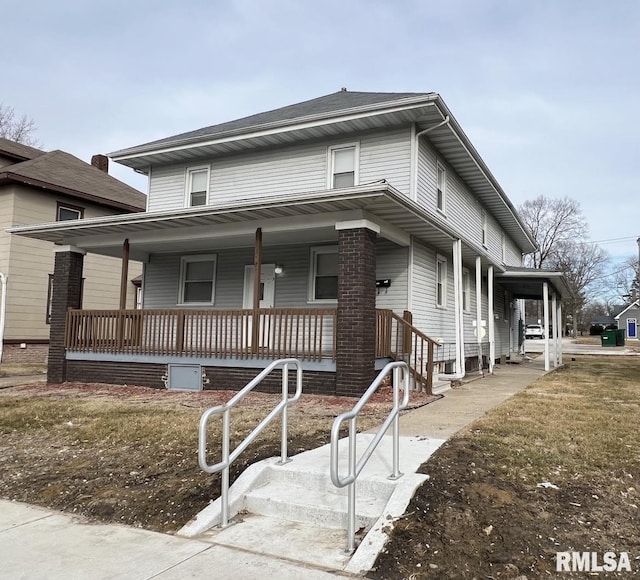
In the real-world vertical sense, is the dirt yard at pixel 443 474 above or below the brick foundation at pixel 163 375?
below

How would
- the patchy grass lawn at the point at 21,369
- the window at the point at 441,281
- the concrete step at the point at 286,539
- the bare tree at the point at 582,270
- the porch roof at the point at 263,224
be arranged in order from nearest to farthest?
1. the concrete step at the point at 286,539
2. the porch roof at the point at 263,224
3. the window at the point at 441,281
4. the patchy grass lawn at the point at 21,369
5. the bare tree at the point at 582,270

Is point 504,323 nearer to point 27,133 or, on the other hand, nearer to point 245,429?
point 245,429

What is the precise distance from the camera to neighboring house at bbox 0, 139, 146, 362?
17.3 metres

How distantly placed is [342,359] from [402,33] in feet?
28.2

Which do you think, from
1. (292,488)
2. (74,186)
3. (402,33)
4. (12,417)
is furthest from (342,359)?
(74,186)

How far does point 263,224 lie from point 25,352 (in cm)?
1193

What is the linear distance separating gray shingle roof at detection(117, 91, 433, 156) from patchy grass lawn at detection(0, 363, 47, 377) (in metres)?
6.49

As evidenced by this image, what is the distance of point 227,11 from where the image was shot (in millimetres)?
12312

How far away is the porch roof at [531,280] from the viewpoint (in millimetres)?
15336

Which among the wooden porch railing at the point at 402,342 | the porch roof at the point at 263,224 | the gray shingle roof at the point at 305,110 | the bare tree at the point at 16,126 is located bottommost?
the wooden porch railing at the point at 402,342

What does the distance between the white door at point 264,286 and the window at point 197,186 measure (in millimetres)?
2530

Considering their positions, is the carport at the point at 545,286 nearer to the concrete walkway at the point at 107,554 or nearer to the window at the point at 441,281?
the window at the point at 441,281

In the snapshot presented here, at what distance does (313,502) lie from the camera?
4.25 metres

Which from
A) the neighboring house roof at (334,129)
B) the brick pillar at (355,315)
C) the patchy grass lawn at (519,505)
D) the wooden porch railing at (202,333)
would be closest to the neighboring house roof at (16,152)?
the neighboring house roof at (334,129)
